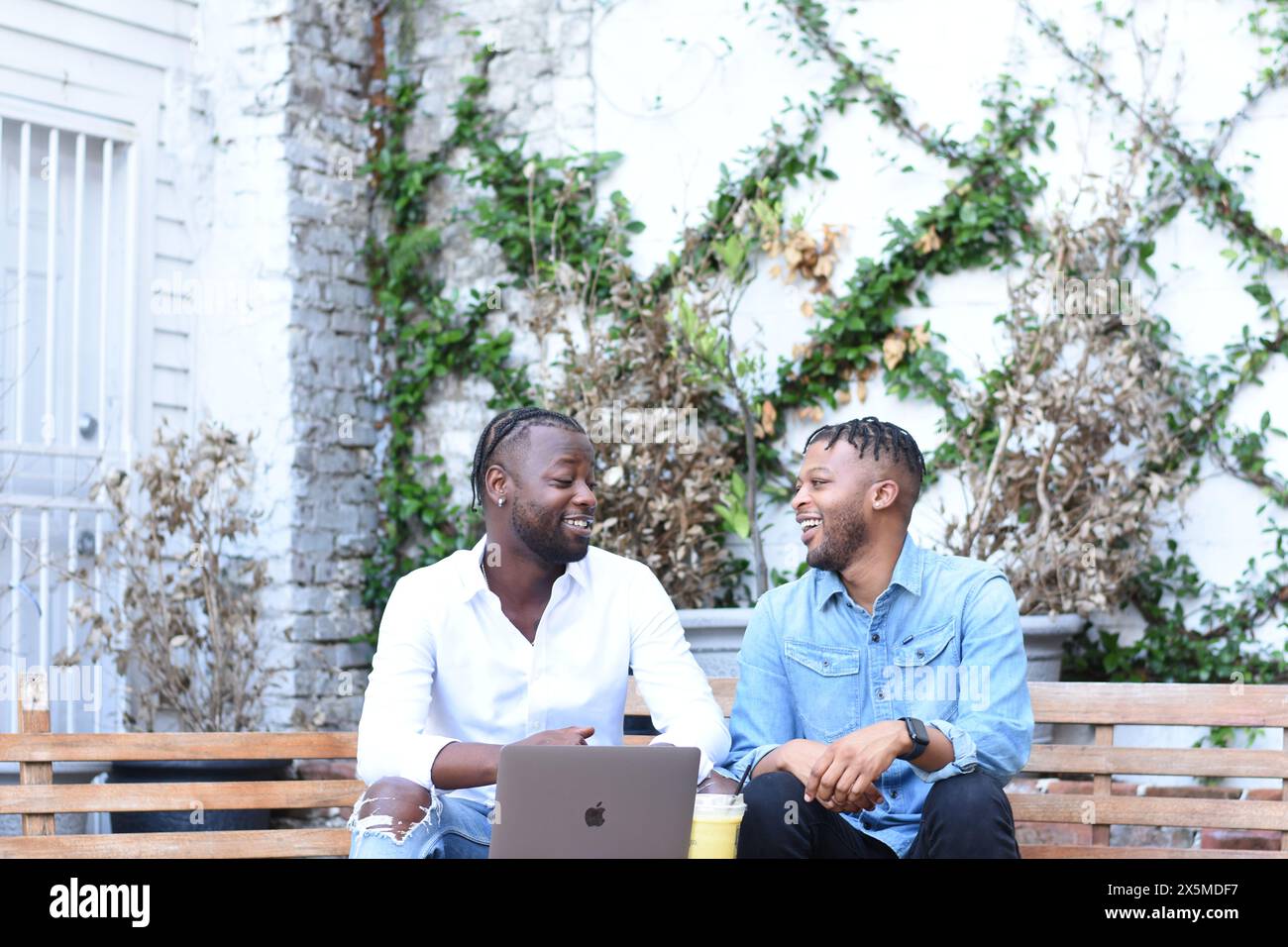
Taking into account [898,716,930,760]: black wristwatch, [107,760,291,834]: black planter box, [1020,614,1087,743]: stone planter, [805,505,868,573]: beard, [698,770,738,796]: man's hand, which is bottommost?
[107,760,291,834]: black planter box

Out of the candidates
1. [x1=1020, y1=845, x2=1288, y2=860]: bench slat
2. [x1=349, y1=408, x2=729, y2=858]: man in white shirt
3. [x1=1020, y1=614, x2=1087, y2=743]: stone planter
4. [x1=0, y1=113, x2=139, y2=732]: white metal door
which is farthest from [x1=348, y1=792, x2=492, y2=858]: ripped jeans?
[x1=0, y1=113, x2=139, y2=732]: white metal door

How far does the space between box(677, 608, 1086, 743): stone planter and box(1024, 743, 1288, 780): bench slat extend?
3.42 feet

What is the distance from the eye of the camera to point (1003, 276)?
543cm

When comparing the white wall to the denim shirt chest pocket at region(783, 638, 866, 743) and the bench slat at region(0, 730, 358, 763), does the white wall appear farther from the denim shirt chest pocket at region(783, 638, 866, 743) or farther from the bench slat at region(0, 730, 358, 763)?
the bench slat at region(0, 730, 358, 763)

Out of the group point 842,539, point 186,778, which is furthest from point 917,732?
point 186,778

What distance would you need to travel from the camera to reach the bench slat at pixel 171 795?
3.23m

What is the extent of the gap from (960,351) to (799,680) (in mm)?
2503

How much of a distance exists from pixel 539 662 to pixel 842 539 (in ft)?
2.15

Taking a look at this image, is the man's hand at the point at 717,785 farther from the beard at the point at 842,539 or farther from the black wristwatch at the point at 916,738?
the beard at the point at 842,539

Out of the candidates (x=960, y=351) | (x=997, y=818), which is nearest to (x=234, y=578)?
(x=960, y=351)

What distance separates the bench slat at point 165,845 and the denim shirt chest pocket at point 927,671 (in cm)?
123

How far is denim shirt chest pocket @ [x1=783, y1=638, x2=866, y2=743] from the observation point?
10.4ft

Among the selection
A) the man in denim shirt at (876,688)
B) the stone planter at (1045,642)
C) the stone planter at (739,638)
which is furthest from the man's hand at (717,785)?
the stone planter at (1045,642)
